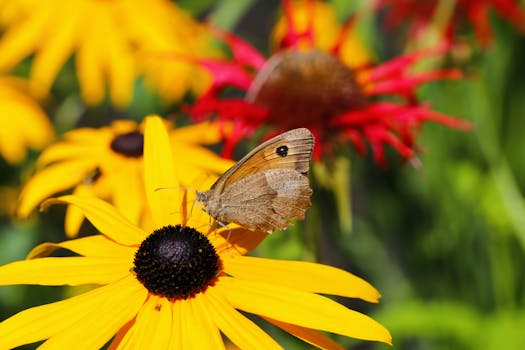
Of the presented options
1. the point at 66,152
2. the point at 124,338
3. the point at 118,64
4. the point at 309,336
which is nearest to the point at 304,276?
the point at 309,336

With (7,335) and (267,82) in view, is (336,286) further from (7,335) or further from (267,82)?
(267,82)

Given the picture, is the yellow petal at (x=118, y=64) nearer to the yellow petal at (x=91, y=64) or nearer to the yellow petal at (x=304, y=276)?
the yellow petal at (x=91, y=64)

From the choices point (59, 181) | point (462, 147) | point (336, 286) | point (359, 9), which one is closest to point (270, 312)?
point (336, 286)

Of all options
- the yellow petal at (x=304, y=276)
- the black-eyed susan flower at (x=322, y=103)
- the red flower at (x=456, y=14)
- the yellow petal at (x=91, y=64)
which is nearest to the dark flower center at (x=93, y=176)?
the black-eyed susan flower at (x=322, y=103)

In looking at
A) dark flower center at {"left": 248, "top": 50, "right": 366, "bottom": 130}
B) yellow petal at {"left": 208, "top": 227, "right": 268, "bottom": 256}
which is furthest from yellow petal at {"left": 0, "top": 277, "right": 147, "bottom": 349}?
dark flower center at {"left": 248, "top": 50, "right": 366, "bottom": 130}

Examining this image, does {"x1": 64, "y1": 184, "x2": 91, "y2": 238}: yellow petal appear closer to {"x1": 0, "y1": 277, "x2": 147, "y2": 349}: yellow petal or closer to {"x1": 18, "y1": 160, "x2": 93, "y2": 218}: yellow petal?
{"x1": 18, "y1": 160, "x2": 93, "y2": 218}: yellow petal

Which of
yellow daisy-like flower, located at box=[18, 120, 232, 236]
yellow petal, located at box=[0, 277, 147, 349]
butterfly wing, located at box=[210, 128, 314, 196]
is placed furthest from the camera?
yellow daisy-like flower, located at box=[18, 120, 232, 236]
